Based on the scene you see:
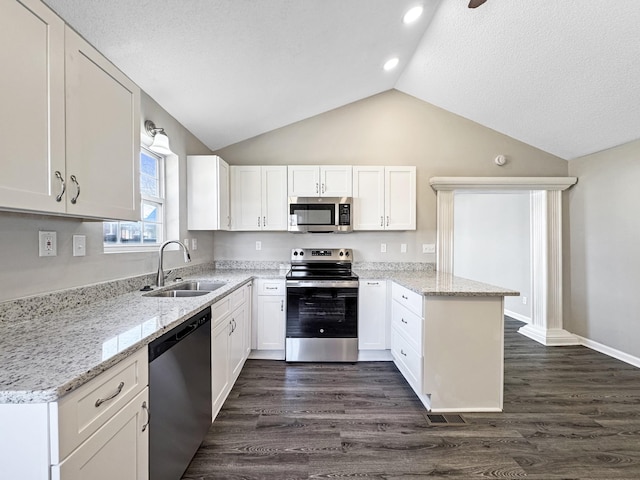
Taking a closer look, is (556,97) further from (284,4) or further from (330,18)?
(284,4)

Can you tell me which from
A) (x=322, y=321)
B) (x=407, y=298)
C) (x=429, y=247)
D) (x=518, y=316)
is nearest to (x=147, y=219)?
(x=322, y=321)

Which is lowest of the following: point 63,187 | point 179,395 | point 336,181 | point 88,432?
point 179,395

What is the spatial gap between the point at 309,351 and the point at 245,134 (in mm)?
2593

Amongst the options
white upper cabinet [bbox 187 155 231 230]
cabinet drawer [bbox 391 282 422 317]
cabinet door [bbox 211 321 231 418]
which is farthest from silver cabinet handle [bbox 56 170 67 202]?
cabinet drawer [bbox 391 282 422 317]

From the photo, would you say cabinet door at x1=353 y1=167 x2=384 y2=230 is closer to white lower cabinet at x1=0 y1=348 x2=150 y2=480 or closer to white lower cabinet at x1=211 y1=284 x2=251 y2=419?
white lower cabinet at x1=211 y1=284 x2=251 y2=419

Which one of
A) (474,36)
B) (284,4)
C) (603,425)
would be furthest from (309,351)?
(474,36)

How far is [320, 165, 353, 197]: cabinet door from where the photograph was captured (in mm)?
3352

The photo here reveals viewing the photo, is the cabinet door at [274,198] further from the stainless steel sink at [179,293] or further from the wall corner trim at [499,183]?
the wall corner trim at [499,183]

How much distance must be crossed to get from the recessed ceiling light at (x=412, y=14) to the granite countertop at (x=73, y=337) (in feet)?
8.47

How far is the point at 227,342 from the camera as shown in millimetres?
2201

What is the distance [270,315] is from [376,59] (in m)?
2.80

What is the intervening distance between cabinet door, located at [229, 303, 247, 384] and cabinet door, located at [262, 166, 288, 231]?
3.45 feet

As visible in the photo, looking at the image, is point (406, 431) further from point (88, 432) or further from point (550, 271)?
point (550, 271)

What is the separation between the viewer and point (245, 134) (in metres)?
3.43
